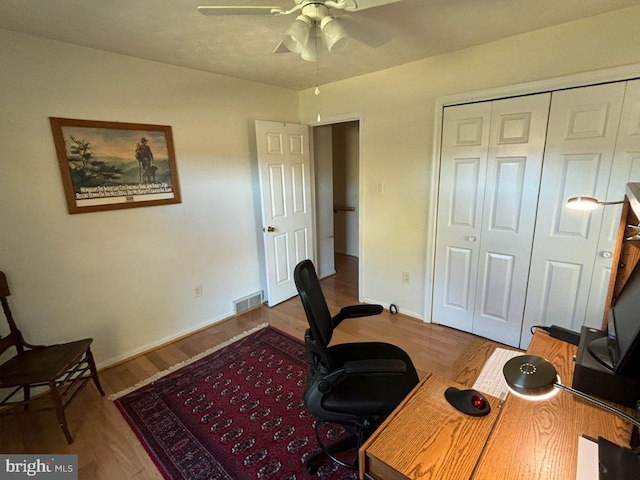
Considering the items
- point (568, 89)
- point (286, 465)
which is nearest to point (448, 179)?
point (568, 89)

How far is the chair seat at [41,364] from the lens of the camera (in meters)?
1.65

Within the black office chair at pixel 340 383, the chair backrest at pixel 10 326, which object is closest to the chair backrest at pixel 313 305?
the black office chair at pixel 340 383

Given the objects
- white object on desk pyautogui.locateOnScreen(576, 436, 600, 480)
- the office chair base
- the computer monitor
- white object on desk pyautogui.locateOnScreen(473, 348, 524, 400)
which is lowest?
the office chair base

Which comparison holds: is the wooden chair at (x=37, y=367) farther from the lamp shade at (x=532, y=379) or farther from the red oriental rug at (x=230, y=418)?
the lamp shade at (x=532, y=379)

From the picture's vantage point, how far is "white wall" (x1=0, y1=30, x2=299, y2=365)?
1.91m

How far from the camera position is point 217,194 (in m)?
2.93

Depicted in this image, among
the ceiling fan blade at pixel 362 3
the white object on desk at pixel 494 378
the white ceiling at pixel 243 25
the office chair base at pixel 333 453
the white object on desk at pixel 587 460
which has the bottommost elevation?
the office chair base at pixel 333 453

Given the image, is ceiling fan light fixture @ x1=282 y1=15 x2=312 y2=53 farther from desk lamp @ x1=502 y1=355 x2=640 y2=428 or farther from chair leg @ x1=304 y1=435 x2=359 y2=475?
chair leg @ x1=304 y1=435 x2=359 y2=475

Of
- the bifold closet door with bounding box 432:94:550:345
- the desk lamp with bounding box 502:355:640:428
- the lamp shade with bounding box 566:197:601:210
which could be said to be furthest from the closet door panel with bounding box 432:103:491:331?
the desk lamp with bounding box 502:355:640:428

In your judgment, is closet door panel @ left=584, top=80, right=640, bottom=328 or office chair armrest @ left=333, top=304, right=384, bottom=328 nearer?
office chair armrest @ left=333, top=304, right=384, bottom=328

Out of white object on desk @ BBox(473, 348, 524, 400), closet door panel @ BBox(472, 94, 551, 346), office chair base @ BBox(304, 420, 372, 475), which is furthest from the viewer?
closet door panel @ BBox(472, 94, 551, 346)

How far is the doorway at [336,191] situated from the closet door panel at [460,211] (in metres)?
1.54

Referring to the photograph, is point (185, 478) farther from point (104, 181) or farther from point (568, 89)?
point (568, 89)

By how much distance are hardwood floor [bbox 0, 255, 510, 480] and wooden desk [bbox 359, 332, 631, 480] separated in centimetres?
35
